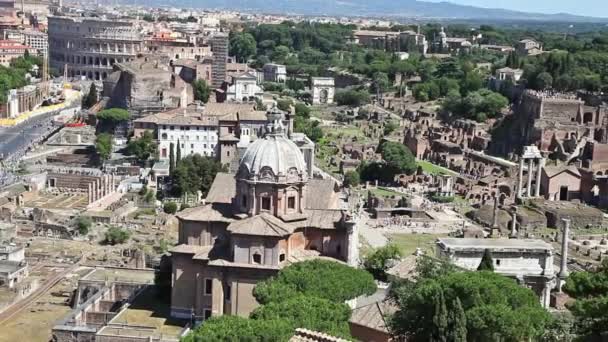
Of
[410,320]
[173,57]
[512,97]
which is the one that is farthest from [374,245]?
[173,57]

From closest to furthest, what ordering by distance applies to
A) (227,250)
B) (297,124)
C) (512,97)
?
(227,250) < (297,124) < (512,97)

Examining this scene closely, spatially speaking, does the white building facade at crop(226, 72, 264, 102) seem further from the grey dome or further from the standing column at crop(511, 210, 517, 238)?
the grey dome

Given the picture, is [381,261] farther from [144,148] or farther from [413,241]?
[144,148]

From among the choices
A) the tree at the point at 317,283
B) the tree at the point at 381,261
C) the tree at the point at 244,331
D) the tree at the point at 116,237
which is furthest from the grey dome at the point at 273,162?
the tree at the point at 116,237

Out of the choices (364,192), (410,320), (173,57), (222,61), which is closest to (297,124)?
(364,192)

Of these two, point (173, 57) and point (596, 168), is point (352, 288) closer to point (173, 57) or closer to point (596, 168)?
point (596, 168)

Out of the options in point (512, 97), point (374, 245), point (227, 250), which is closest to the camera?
point (227, 250)

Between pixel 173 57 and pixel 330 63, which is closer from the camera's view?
pixel 173 57

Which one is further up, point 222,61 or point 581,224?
point 222,61
